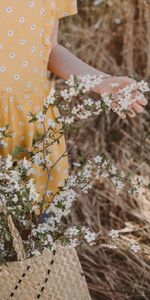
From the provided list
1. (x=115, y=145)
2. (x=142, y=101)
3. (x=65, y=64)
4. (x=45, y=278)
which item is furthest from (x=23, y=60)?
(x=115, y=145)

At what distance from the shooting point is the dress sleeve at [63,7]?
5.10ft

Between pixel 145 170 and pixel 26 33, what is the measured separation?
1594 mm

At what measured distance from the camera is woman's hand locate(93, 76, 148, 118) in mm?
1412

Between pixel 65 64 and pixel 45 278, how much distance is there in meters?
0.53

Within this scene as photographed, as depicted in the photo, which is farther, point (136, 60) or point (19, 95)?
point (136, 60)

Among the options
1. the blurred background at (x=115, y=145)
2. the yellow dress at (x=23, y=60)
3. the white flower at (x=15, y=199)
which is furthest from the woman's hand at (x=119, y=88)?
the blurred background at (x=115, y=145)

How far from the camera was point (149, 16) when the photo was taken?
3324 mm

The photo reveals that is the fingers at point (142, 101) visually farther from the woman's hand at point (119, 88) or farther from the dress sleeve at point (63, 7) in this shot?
the dress sleeve at point (63, 7)

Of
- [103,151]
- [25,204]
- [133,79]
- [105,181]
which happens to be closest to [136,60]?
[103,151]

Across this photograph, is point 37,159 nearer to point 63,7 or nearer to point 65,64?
point 65,64

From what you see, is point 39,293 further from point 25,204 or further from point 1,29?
point 1,29

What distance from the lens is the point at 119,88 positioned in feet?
4.74

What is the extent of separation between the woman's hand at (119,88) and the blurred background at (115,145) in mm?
782

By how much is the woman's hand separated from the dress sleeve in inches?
8.4
